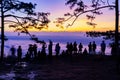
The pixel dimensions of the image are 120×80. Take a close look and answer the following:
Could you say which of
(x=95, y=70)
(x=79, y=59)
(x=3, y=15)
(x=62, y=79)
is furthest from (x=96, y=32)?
(x=3, y=15)

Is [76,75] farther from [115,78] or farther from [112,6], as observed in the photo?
[112,6]

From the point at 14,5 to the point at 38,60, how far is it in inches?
220

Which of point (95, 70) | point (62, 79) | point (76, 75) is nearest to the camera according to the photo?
point (62, 79)

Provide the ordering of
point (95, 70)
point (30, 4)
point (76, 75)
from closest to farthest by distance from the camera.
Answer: point (76, 75) → point (95, 70) → point (30, 4)

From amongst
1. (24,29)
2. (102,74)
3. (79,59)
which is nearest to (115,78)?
(102,74)

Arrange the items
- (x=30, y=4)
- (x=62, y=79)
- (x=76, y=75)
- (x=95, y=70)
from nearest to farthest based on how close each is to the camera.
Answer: (x=62, y=79) → (x=76, y=75) → (x=95, y=70) → (x=30, y=4)

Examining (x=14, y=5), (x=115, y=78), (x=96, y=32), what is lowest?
(x=115, y=78)

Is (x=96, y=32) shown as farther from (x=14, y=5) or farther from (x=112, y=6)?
(x=14, y=5)

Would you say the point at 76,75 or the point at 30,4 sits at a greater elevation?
the point at 30,4

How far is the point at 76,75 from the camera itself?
26.9 m

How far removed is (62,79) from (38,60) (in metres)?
14.3

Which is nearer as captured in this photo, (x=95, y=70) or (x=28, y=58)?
(x=95, y=70)

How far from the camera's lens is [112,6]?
2831cm

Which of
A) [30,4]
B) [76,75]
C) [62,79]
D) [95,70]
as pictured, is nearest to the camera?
[62,79]
